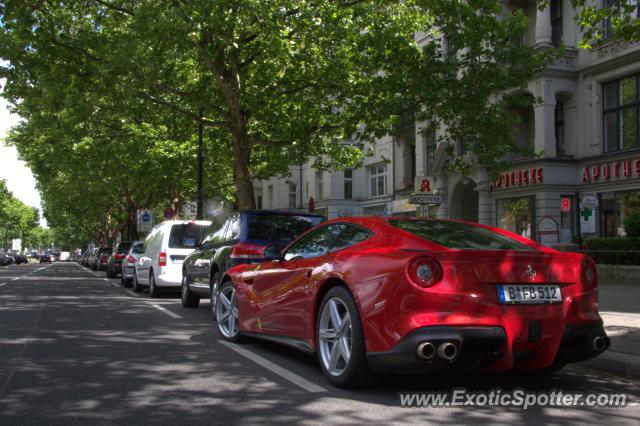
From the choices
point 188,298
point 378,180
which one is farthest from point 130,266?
point 378,180

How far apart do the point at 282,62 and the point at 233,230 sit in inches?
354

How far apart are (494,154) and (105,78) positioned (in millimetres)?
10196

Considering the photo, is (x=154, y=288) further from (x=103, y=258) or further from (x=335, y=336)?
(x=103, y=258)

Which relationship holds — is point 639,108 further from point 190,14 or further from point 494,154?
point 190,14

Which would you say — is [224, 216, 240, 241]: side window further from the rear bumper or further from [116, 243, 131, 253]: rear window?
[116, 243, 131, 253]: rear window

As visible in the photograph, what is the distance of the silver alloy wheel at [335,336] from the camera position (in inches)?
195

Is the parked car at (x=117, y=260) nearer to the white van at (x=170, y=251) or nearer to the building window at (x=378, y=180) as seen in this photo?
the white van at (x=170, y=251)

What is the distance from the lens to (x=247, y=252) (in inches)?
369

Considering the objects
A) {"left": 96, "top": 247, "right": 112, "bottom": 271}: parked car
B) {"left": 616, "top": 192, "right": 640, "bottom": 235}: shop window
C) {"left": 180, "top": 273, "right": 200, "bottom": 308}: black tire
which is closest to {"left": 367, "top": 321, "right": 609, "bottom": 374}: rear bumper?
{"left": 180, "top": 273, "right": 200, "bottom": 308}: black tire

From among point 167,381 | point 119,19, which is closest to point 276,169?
point 119,19

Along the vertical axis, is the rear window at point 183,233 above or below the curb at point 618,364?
above

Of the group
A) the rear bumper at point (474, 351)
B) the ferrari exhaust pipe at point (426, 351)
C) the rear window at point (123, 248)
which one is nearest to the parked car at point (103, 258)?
the rear window at point (123, 248)

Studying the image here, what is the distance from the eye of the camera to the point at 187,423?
162 inches

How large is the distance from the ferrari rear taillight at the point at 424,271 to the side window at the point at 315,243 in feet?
4.34
